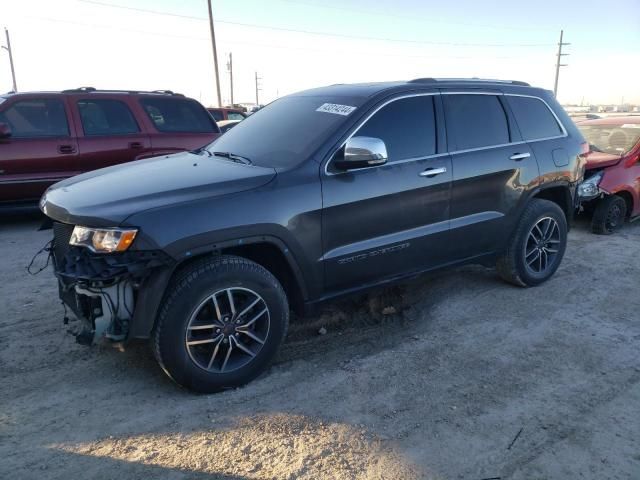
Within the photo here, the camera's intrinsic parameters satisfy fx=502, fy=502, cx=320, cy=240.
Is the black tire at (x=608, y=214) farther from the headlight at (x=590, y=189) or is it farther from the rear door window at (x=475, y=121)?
the rear door window at (x=475, y=121)

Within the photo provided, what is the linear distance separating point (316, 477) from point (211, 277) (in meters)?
1.24

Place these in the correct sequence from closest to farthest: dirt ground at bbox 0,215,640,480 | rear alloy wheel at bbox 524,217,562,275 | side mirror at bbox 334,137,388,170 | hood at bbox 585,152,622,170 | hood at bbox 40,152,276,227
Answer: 1. dirt ground at bbox 0,215,640,480
2. hood at bbox 40,152,276,227
3. side mirror at bbox 334,137,388,170
4. rear alloy wheel at bbox 524,217,562,275
5. hood at bbox 585,152,622,170

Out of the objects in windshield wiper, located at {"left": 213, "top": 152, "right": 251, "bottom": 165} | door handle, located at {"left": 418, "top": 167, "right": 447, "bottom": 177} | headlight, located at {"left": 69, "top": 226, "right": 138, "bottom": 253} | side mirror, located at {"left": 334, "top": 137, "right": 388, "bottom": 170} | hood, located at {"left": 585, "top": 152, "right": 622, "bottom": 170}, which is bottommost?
hood, located at {"left": 585, "top": 152, "right": 622, "bottom": 170}

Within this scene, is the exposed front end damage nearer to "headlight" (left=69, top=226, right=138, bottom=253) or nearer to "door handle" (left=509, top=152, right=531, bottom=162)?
"headlight" (left=69, top=226, right=138, bottom=253)

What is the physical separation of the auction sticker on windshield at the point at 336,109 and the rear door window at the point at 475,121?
0.93 m

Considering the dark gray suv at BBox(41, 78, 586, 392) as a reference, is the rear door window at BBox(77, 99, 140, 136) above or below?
above

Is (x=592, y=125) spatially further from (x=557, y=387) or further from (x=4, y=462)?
(x=4, y=462)

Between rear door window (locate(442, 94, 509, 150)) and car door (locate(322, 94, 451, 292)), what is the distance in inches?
7.3

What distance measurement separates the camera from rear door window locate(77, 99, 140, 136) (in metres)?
7.34

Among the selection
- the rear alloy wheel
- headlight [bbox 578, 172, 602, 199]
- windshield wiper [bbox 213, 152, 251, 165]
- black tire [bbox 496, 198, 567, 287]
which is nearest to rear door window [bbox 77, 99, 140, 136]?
windshield wiper [bbox 213, 152, 251, 165]

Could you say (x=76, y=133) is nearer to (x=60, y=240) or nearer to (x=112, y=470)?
Answer: (x=60, y=240)

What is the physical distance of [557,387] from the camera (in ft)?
10.6

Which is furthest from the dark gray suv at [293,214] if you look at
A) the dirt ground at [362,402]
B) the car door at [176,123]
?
the car door at [176,123]

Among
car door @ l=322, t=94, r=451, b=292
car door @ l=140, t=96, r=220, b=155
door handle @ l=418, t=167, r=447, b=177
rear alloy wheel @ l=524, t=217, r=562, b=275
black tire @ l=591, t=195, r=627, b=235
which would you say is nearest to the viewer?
car door @ l=322, t=94, r=451, b=292
